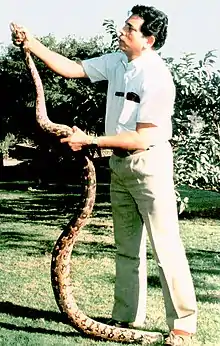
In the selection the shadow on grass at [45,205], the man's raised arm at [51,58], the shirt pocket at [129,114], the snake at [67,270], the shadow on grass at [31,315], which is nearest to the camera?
the shirt pocket at [129,114]

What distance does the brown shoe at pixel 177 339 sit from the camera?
4137 mm

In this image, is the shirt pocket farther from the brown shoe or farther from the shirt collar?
the brown shoe

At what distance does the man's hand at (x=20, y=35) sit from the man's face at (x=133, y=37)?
0.65 metres

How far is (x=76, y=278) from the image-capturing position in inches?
246

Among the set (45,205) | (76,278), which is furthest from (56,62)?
(45,205)

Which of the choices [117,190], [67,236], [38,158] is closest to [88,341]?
[67,236]

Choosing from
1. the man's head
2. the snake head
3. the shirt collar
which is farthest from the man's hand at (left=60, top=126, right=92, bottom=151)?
the snake head

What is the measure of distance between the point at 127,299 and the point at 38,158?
2115 cm

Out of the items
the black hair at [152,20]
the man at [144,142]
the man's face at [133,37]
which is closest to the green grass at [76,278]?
the man at [144,142]

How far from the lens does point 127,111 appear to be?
3.96 meters

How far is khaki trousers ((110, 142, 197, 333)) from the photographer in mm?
4066

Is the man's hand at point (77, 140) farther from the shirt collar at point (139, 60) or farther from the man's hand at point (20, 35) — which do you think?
the man's hand at point (20, 35)

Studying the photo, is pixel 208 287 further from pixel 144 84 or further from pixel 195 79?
pixel 195 79

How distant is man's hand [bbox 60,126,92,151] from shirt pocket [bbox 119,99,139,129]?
29 cm
